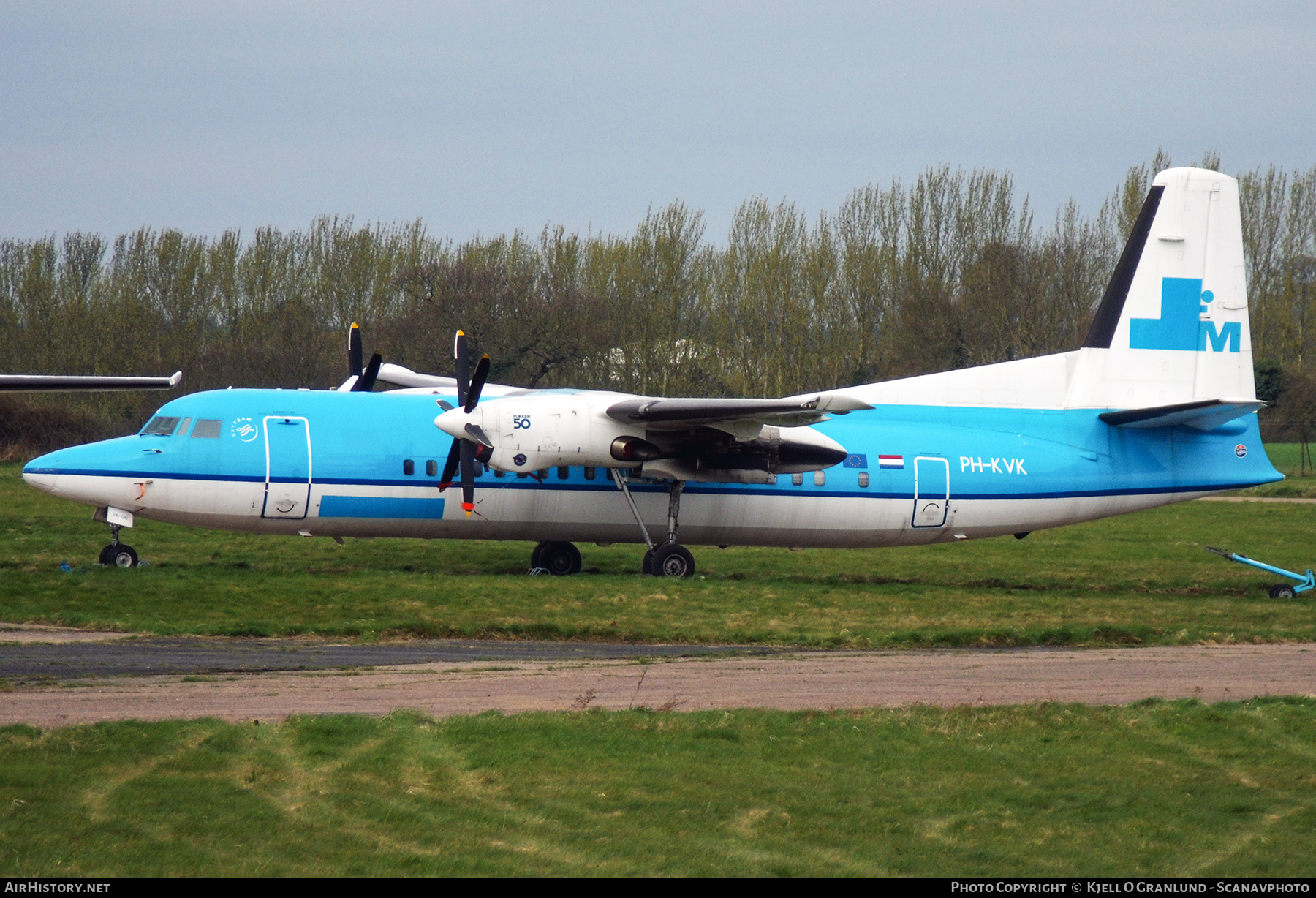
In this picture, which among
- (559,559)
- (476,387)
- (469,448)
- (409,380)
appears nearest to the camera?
(469,448)

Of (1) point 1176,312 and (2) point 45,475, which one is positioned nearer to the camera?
(2) point 45,475

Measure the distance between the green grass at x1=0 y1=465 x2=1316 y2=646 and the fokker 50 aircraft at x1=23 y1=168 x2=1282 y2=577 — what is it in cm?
108

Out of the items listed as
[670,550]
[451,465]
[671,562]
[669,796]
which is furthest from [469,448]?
[669,796]

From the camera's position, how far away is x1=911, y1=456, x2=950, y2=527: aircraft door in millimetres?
22234

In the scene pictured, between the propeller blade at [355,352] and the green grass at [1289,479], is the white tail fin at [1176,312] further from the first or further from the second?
the green grass at [1289,479]

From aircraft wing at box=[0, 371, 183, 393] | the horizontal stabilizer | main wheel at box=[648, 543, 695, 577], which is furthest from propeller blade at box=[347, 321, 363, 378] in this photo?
the horizontal stabilizer

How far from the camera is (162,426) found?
2025 cm

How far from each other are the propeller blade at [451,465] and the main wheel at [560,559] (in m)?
2.91

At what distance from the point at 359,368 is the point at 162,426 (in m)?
5.40

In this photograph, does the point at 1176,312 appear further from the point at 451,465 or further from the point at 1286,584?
the point at 451,465

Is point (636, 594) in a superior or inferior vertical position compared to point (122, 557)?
inferior

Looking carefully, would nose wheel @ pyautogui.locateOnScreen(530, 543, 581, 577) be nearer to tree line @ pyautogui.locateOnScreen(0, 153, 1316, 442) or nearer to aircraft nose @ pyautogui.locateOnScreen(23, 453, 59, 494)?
aircraft nose @ pyautogui.locateOnScreen(23, 453, 59, 494)

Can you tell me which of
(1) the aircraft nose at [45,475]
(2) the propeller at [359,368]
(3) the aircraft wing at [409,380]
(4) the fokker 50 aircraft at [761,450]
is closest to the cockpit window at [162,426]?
(4) the fokker 50 aircraft at [761,450]
